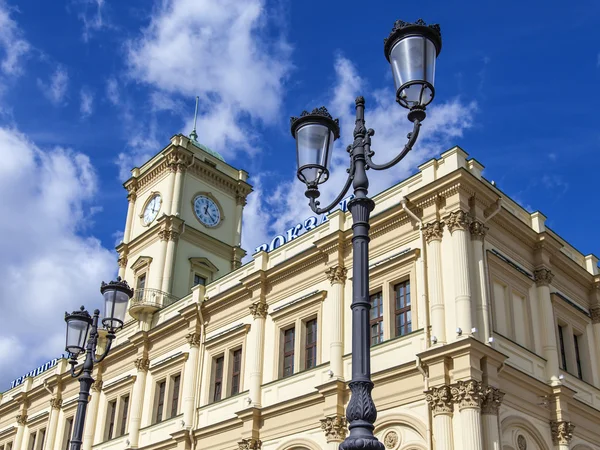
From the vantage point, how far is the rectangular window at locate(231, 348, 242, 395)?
28078 millimetres

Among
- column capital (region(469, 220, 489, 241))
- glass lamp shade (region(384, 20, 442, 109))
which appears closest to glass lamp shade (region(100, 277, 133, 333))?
glass lamp shade (region(384, 20, 442, 109))

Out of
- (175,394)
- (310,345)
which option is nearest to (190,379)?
(175,394)

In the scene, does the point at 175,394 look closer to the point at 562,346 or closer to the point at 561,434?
the point at 562,346

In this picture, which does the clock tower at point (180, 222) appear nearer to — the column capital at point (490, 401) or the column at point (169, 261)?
the column at point (169, 261)

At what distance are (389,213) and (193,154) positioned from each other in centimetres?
1823

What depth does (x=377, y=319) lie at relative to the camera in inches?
933

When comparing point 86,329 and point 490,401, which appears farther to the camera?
point 490,401

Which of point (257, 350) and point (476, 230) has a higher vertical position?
point (476, 230)

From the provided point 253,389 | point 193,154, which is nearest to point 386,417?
point 253,389

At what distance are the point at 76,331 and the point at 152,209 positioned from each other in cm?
2323

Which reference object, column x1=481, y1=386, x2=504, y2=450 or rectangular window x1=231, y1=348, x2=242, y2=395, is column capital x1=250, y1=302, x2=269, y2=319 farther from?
column x1=481, y1=386, x2=504, y2=450

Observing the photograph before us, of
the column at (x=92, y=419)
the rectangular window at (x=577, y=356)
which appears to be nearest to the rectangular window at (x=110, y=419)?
the column at (x=92, y=419)

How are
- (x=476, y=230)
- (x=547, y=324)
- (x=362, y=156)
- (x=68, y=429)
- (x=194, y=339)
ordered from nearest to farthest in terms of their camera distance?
1. (x=362, y=156)
2. (x=476, y=230)
3. (x=547, y=324)
4. (x=194, y=339)
5. (x=68, y=429)

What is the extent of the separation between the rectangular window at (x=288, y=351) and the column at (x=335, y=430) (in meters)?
3.40
